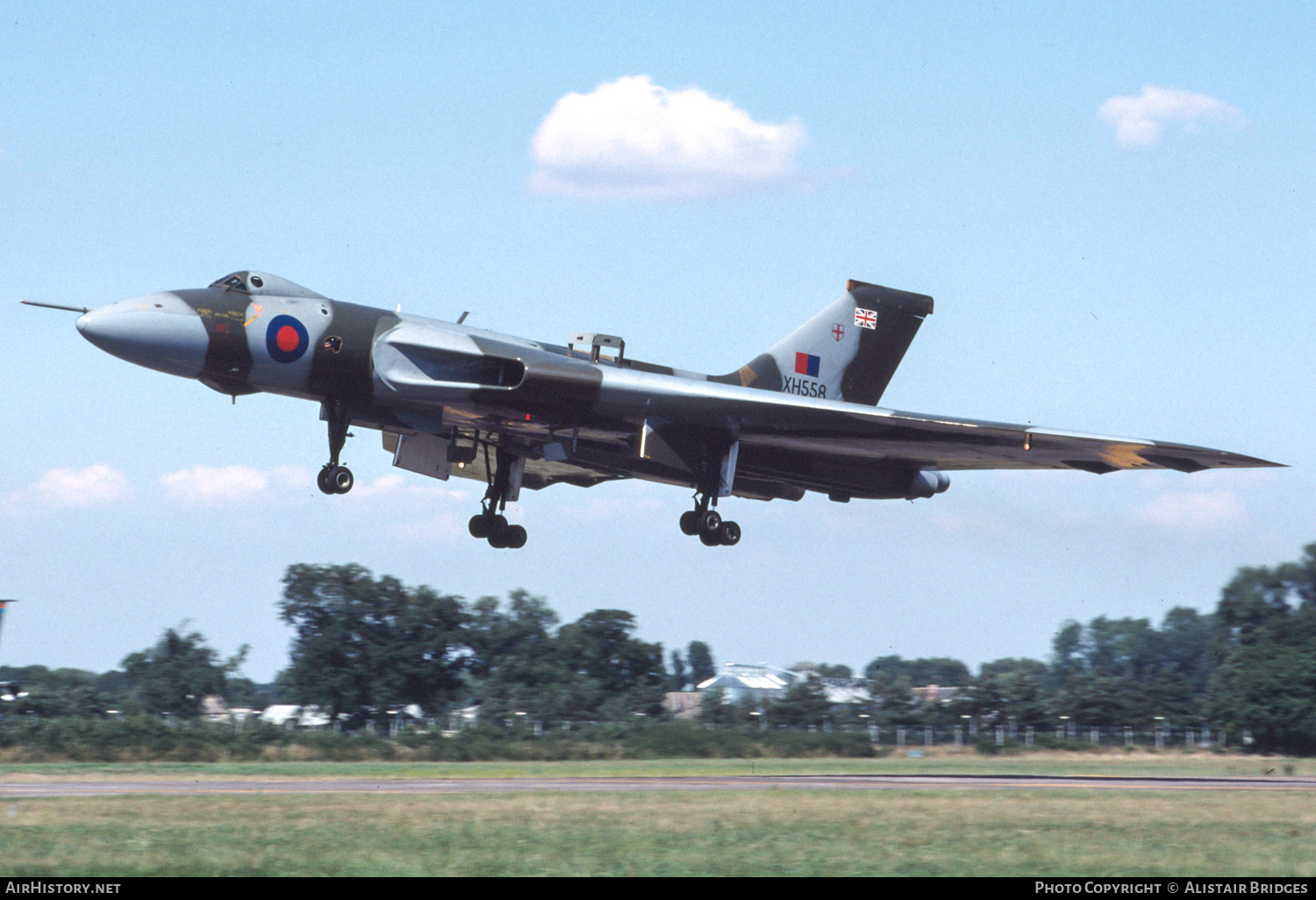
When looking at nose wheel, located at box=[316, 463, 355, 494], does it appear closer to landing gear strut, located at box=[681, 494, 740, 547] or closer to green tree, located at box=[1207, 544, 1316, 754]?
landing gear strut, located at box=[681, 494, 740, 547]

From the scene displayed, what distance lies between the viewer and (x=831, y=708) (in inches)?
1855

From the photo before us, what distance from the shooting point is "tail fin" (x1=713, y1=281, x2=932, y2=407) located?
90.5 feet

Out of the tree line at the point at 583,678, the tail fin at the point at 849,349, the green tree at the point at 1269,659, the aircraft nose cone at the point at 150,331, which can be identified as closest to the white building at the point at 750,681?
the tree line at the point at 583,678

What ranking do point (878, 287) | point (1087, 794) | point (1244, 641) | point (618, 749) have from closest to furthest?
point (1087, 794)
point (878, 287)
point (618, 749)
point (1244, 641)

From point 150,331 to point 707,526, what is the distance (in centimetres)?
1022

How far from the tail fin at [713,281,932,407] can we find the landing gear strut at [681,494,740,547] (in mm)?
3036

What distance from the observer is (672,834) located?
16.1m

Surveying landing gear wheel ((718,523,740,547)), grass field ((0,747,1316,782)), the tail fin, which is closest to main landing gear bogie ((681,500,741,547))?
landing gear wheel ((718,523,740,547))

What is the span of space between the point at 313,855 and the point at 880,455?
47.4ft

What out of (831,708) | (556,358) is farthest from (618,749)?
(556,358)

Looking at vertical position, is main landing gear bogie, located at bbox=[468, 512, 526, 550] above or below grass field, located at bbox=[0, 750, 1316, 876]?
above

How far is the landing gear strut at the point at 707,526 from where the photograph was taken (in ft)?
83.2

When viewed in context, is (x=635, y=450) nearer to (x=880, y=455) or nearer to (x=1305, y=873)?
(x=880, y=455)

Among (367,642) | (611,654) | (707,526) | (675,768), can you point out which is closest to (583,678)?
(611,654)
